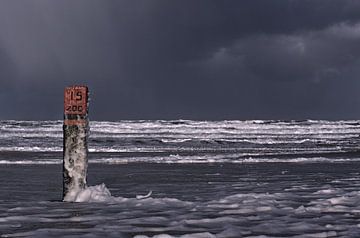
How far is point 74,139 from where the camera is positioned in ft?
33.8

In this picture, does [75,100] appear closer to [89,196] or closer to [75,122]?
[75,122]

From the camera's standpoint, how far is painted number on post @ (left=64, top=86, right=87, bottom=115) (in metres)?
10.3

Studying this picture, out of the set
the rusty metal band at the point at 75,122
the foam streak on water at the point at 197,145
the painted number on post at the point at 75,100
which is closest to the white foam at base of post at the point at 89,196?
the rusty metal band at the point at 75,122

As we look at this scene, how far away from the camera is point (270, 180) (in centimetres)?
1522

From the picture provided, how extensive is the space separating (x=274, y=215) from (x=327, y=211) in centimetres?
97

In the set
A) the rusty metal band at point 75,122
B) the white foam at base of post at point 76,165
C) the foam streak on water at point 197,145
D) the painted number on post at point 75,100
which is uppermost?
the foam streak on water at point 197,145

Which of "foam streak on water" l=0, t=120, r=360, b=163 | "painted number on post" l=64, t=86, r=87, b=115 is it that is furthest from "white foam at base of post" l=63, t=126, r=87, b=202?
"foam streak on water" l=0, t=120, r=360, b=163

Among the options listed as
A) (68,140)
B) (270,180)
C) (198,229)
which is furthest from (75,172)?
(270,180)

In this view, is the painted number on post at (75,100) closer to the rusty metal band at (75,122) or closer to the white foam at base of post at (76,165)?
the rusty metal band at (75,122)

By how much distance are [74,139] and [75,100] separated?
0.70m

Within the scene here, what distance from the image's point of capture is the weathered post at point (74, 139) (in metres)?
10.3

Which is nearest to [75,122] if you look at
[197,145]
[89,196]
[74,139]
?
[74,139]

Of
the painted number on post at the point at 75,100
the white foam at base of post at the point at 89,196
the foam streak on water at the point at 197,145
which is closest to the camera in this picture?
the white foam at base of post at the point at 89,196

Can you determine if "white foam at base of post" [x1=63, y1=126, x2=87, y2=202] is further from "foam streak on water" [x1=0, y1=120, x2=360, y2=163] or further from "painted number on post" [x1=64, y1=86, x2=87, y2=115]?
"foam streak on water" [x1=0, y1=120, x2=360, y2=163]
